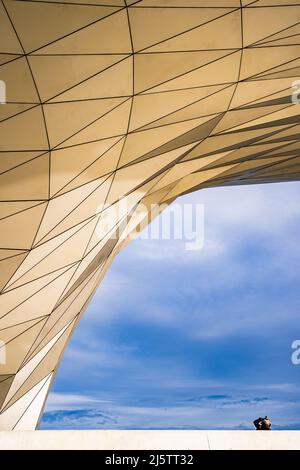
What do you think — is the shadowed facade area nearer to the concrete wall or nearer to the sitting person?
the concrete wall

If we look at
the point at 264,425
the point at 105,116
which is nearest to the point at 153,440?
the point at 264,425

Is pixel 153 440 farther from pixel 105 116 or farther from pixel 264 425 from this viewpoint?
pixel 105 116

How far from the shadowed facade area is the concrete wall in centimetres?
946

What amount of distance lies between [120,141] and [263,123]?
746 cm

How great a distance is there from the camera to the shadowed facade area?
48.5 ft

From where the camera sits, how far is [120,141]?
19.7 metres

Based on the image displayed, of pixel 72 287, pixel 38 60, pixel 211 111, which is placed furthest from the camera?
pixel 72 287

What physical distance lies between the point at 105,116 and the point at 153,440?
10.9 meters

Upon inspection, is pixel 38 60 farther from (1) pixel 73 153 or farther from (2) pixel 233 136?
(2) pixel 233 136

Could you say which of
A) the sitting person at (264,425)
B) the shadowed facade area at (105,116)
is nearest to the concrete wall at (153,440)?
the sitting person at (264,425)

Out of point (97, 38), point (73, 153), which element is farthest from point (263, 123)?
point (97, 38)

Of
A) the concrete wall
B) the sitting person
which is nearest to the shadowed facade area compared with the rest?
the concrete wall

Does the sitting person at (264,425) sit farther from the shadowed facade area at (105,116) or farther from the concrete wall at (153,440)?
the shadowed facade area at (105,116)

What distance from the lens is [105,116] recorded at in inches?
706
